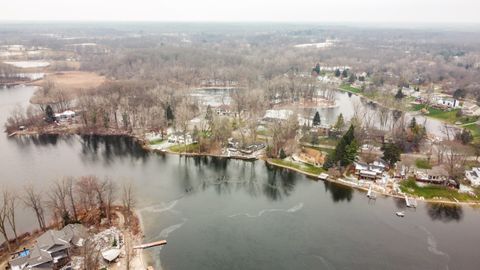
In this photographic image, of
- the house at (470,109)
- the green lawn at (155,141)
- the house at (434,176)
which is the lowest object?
the house at (434,176)

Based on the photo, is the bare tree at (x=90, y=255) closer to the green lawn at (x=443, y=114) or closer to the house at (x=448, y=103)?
the green lawn at (x=443, y=114)

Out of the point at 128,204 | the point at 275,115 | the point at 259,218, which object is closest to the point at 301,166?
the point at 259,218

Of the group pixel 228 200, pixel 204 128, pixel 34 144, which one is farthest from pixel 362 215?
pixel 34 144

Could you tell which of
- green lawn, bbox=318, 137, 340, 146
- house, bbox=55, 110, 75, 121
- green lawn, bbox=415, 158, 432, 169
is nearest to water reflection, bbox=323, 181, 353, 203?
green lawn, bbox=415, 158, 432, 169

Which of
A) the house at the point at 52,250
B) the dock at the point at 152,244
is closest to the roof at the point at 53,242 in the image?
the house at the point at 52,250

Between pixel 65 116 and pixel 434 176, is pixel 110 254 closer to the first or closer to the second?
pixel 434 176

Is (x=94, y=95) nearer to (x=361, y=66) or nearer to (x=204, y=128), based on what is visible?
(x=204, y=128)
